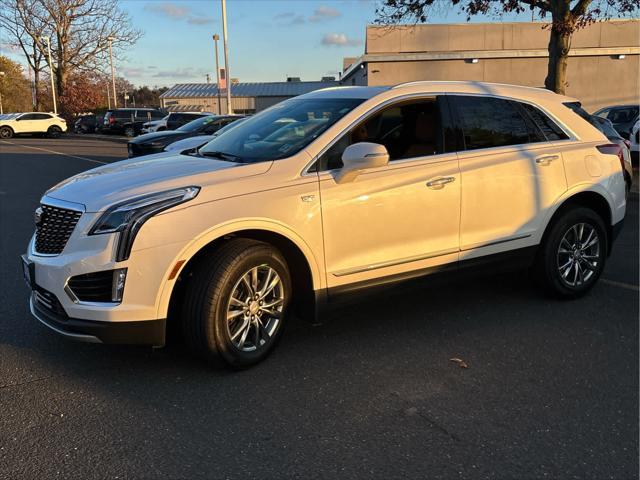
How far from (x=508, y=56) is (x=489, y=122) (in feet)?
76.9

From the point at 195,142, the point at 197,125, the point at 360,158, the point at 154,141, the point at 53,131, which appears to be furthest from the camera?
the point at 53,131

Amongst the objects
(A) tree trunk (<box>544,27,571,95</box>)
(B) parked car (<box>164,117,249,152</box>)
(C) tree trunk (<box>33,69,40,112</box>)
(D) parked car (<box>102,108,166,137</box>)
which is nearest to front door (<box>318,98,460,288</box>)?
(B) parked car (<box>164,117,249,152</box>)

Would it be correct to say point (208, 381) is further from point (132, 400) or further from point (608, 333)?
point (608, 333)

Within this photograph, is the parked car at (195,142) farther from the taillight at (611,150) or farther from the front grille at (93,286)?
the taillight at (611,150)

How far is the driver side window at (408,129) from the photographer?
14.1ft

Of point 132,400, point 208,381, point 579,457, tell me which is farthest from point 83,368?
point 579,457

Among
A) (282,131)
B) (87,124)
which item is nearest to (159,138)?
(282,131)

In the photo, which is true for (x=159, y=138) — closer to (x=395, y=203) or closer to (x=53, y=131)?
(x=395, y=203)

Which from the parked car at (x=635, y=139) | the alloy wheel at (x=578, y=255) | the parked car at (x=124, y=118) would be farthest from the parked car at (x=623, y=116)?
the parked car at (x=124, y=118)

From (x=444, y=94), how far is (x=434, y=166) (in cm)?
64

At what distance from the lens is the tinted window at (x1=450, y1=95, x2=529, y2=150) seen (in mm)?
4574

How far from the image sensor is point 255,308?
3.73 m

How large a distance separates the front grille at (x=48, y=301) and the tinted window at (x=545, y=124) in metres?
3.85

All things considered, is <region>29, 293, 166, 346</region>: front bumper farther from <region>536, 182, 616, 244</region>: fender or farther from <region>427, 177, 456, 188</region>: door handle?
<region>536, 182, 616, 244</region>: fender
